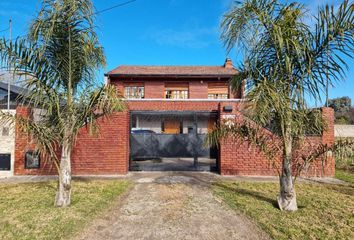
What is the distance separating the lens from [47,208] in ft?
14.5

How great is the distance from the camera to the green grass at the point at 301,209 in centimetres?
351

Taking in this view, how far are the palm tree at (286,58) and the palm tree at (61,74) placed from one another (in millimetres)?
2893

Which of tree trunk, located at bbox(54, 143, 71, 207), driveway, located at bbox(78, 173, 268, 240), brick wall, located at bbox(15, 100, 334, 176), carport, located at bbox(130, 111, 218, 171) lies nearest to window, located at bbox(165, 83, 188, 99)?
carport, located at bbox(130, 111, 218, 171)

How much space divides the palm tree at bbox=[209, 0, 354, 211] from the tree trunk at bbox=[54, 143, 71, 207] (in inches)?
158

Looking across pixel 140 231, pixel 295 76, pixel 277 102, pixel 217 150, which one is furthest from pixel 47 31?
pixel 217 150

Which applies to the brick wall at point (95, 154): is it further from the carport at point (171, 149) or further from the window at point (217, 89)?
the window at point (217, 89)

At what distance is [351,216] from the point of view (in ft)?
13.6

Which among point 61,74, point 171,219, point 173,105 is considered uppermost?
point 173,105

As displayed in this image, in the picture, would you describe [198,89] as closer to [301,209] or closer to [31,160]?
[31,160]

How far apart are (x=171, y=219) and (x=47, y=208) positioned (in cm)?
271

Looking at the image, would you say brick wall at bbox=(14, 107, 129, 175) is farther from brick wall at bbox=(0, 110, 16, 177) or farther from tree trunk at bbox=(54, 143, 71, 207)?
tree trunk at bbox=(54, 143, 71, 207)

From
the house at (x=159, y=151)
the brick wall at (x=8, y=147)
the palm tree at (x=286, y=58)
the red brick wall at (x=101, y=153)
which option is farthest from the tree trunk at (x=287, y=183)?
the brick wall at (x=8, y=147)

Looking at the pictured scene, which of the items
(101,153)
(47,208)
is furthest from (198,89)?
(47,208)

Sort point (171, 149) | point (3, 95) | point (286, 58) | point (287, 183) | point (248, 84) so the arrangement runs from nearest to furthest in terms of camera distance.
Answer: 1. point (286, 58)
2. point (287, 183)
3. point (248, 84)
4. point (171, 149)
5. point (3, 95)
